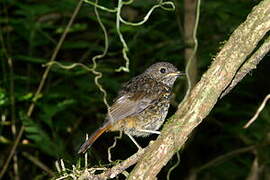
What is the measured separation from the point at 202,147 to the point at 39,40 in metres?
2.64

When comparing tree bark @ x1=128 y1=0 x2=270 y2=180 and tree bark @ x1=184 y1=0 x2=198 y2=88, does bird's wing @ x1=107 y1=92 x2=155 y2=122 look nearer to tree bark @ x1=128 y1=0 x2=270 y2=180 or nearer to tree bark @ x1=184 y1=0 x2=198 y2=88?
tree bark @ x1=184 y1=0 x2=198 y2=88

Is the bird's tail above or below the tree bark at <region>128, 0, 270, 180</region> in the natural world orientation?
below

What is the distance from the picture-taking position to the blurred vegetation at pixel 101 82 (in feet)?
19.1

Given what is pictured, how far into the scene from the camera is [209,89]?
2.57 meters

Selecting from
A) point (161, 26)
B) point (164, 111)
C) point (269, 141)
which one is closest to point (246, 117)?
point (269, 141)

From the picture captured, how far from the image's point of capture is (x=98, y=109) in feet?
21.8

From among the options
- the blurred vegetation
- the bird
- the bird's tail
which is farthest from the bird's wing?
the blurred vegetation

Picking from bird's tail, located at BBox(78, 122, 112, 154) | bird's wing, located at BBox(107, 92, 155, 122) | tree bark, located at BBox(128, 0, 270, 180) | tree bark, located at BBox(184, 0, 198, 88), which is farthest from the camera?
tree bark, located at BBox(184, 0, 198, 88)

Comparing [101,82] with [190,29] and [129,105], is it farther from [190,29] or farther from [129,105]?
[129,105]

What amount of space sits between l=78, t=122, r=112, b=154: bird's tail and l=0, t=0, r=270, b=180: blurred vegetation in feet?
4.00

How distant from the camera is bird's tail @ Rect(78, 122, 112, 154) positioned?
398 centimetres

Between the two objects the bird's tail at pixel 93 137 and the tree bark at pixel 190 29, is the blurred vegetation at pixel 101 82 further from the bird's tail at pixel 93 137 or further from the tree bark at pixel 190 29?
the bird's tail at pixel 93 137

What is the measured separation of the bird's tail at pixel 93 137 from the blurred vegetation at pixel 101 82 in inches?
48.1

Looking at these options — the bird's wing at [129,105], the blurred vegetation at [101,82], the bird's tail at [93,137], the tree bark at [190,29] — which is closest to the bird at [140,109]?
the bird's wing at [129,105]
